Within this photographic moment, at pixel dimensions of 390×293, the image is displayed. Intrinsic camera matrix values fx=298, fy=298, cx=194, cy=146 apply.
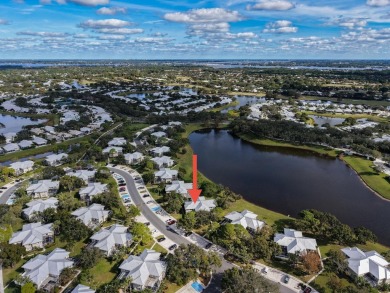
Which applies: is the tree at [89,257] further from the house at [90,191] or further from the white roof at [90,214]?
the house at [90,191]

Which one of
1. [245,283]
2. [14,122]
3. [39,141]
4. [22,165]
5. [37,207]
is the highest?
[245,283]

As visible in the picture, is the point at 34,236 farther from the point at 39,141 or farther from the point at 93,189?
the point at 39,141

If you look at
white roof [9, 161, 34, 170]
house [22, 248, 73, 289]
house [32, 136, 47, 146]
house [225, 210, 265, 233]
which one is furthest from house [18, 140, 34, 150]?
house [225, 210, 265, 233]

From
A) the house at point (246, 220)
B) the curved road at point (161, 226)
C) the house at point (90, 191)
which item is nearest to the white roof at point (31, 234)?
the house at point (90, 191)

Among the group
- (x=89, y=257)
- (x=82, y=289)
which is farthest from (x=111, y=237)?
(x=82, y=289)

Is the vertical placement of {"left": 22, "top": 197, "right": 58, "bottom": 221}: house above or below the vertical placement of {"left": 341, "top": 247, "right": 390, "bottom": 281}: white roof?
below

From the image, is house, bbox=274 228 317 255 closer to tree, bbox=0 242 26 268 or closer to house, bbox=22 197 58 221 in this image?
tree, bbox=0 242 26 268
